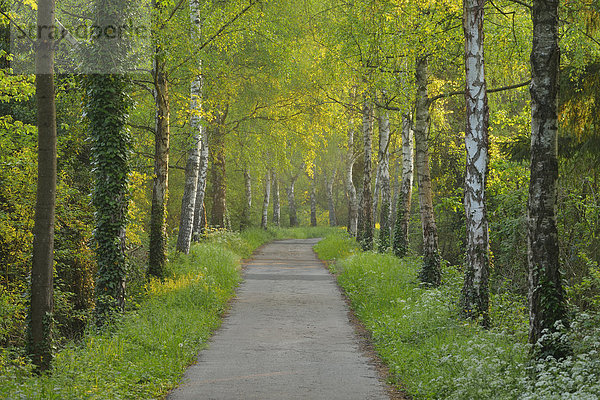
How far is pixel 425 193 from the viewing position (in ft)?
52.9

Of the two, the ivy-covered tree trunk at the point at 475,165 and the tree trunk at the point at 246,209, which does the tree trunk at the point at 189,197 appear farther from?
the tree trunk at the point at 246,209

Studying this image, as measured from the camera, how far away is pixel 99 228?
509 inches

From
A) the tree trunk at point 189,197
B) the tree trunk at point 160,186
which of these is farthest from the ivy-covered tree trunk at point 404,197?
the tree trunk at point 160,186

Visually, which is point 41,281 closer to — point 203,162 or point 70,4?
point 203,162

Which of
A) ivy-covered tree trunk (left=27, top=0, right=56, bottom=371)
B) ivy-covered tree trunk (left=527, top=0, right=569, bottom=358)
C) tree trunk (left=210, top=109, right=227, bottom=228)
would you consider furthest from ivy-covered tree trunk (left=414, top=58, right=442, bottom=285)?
tree trunk (left=210, top=109, right=227, bottom=228)

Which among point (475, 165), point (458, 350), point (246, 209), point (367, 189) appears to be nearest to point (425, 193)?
point (475, 165)

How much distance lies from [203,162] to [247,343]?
16.8 meters

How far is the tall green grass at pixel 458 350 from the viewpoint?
21.3 ft

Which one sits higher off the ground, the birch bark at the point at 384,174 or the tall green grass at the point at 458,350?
the birch bark at the point at 384,174

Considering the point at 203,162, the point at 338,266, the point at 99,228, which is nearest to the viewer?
the point at 99,228

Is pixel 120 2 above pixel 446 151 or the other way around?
above

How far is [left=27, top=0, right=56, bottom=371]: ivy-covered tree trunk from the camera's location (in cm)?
839

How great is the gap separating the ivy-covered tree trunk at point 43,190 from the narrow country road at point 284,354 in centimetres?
235

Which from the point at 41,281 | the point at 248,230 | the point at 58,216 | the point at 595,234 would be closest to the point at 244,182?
the point at 248,230
